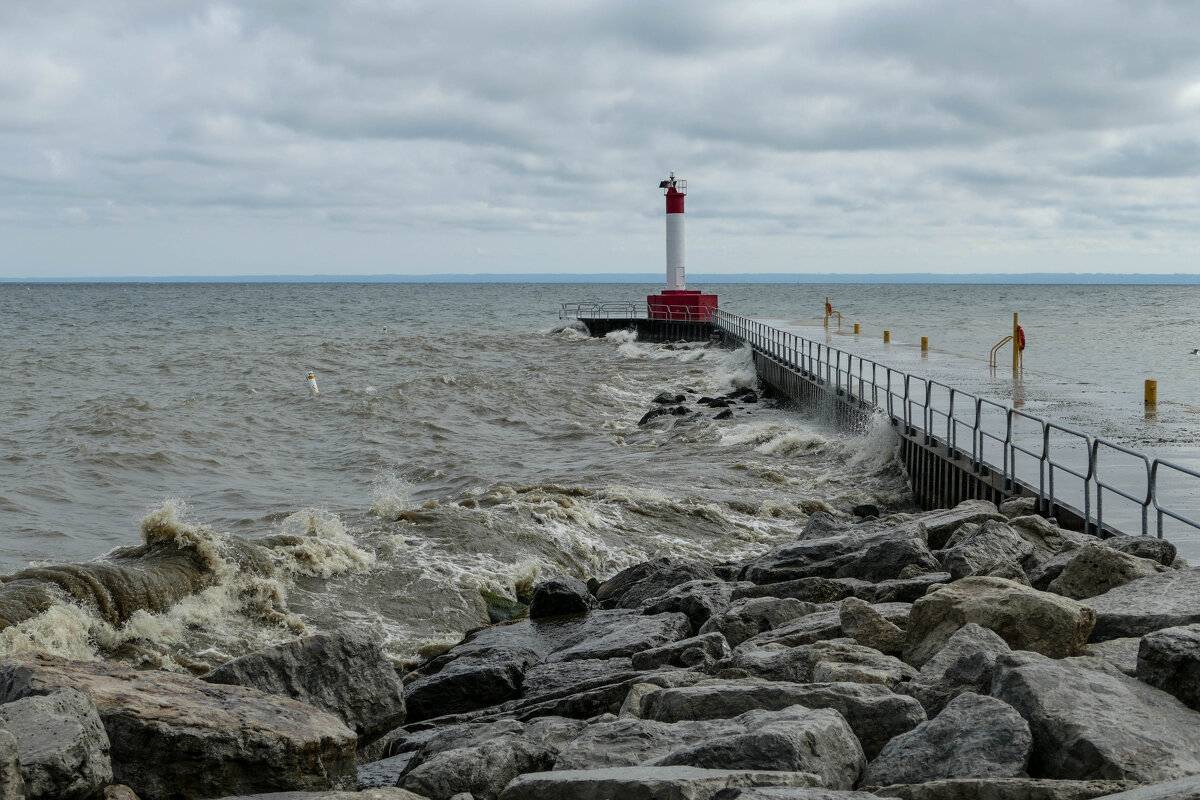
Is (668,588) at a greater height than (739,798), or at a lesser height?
lesser

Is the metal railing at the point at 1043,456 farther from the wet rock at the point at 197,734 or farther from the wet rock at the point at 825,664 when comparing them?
the wet rock at the point at 197,734

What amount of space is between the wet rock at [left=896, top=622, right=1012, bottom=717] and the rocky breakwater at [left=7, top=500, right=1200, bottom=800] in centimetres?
1

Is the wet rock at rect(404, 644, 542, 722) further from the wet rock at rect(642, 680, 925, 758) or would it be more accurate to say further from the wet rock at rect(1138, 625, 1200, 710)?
the wet rock at rect(1138, 625, 1200, 710)

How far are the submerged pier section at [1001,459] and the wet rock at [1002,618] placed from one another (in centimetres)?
316

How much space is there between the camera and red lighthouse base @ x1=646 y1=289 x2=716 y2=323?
47062 mm

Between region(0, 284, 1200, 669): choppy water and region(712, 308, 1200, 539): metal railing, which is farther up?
region(712, 308, 1200, 539): metal railing

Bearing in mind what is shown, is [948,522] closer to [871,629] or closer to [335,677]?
[871,629]

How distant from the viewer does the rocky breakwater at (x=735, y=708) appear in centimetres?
381

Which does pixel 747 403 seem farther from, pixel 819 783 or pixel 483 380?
pixel 819 783

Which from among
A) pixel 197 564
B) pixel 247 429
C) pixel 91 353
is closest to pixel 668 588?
pixel 197 564

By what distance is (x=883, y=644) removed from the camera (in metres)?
5.74

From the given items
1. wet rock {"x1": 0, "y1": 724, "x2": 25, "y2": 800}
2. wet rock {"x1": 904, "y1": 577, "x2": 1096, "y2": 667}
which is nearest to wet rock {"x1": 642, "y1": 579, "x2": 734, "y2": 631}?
wet rock {"x1": 904, "y1": 577, "x2": 1096, "y2": 667}

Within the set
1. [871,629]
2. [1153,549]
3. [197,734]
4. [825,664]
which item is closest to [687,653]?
[871,629]

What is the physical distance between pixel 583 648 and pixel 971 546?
2.75m
